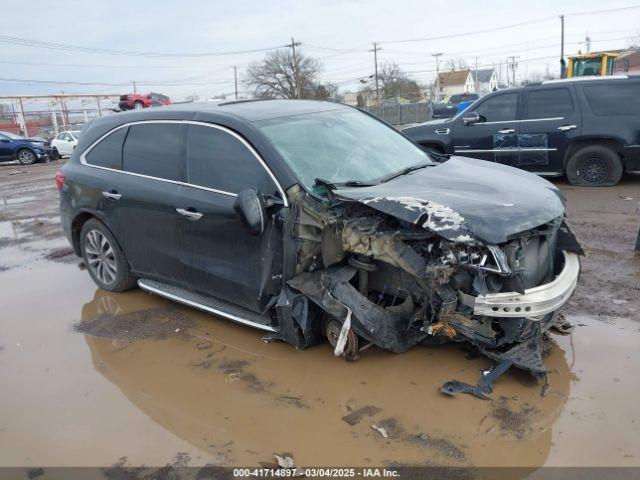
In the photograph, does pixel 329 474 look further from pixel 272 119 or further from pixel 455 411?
pixel 272 119

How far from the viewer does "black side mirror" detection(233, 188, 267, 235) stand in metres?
3.46

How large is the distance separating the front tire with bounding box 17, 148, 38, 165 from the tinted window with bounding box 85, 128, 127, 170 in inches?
785

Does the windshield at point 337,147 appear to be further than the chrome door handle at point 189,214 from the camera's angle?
No

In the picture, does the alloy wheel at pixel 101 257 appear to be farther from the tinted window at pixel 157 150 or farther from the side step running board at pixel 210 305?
the tinted window at pixel 157 150

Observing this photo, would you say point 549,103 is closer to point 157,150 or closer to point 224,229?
point 157,150

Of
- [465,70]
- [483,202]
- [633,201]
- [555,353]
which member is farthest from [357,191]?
[465,70]

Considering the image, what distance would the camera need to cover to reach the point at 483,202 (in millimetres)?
3227

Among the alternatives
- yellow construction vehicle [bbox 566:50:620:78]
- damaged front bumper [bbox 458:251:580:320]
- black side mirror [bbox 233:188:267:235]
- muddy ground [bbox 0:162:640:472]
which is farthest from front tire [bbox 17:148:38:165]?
damaged front bumper [bbox 458:251:580:320]

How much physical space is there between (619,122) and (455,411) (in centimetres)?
720

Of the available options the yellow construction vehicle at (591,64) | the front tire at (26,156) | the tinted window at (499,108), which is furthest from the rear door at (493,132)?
the front tire at (26,156)

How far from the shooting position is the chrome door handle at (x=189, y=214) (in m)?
3.99

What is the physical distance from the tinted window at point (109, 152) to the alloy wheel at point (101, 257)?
2.19ft

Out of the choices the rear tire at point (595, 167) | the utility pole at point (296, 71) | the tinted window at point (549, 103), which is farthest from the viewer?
the utility pole at point (296, 71)

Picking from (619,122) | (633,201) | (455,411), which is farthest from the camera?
(619,122)
